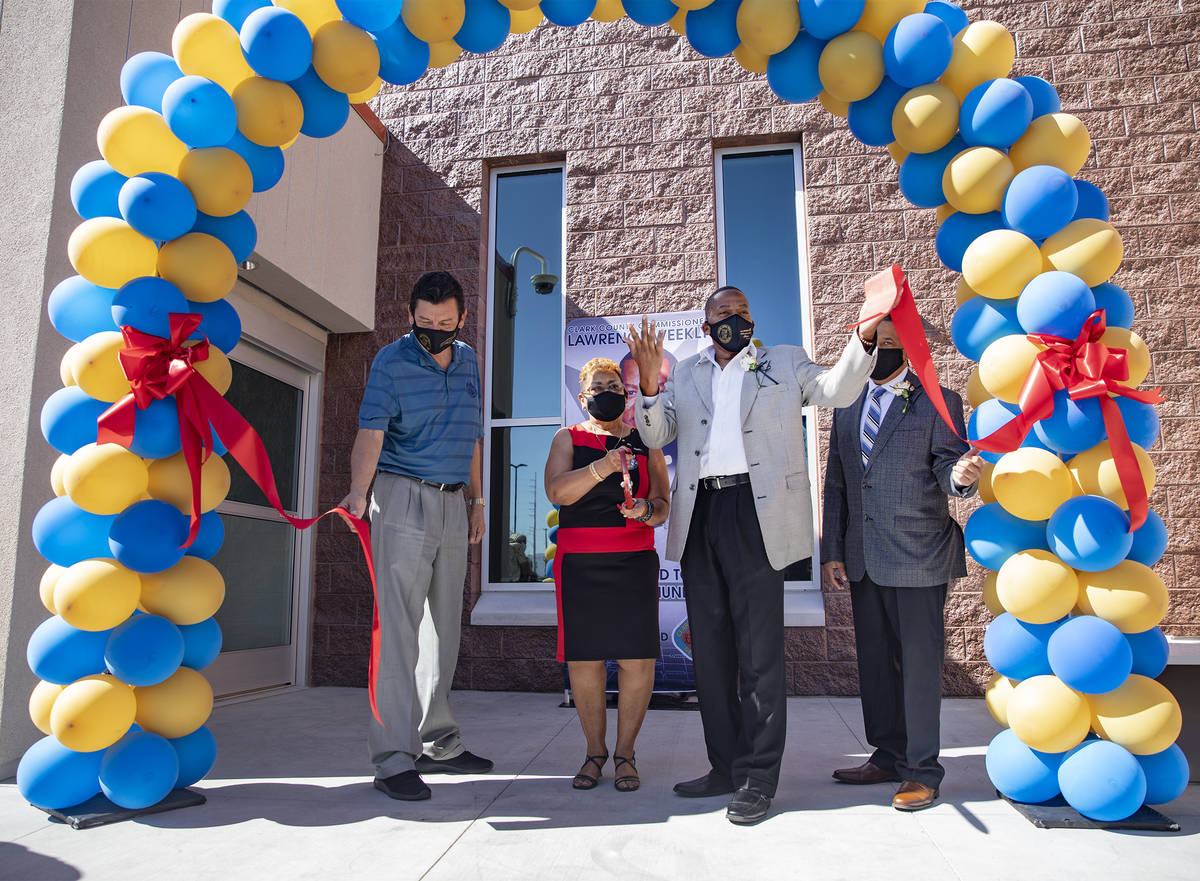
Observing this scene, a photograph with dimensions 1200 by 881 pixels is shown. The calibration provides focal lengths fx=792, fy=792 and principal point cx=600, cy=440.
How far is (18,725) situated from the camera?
3.23m

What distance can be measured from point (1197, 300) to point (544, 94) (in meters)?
4.80

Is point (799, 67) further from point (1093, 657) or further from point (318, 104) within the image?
point (1093, 657)

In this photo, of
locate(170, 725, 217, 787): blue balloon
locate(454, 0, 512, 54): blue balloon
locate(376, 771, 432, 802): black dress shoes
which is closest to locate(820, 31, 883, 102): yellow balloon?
locate(454, 0, 512, 54): blue balloon

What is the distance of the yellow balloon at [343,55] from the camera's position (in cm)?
299

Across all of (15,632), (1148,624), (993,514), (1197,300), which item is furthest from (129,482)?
(1197,300)

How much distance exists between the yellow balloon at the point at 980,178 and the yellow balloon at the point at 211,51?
8.70 ft

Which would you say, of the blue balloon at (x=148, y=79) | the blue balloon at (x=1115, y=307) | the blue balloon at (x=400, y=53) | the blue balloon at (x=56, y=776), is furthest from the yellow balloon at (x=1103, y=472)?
the blue balloon at (x=148, y=79)

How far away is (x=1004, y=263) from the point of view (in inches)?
107

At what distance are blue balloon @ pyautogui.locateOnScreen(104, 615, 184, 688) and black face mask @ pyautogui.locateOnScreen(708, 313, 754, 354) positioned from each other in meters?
2.25

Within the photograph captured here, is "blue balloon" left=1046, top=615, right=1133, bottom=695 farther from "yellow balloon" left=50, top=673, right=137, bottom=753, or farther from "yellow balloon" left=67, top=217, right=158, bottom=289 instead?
"yellow balloon" left=67, top=217, right=158, bottom=289

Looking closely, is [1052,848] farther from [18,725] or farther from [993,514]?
[18,725]

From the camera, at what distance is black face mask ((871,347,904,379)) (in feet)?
10.5

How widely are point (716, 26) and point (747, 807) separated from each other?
2.99 meters

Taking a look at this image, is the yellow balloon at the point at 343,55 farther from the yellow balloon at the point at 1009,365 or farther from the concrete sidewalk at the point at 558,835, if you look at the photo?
the concrete sidewalk at the point at 558,835
